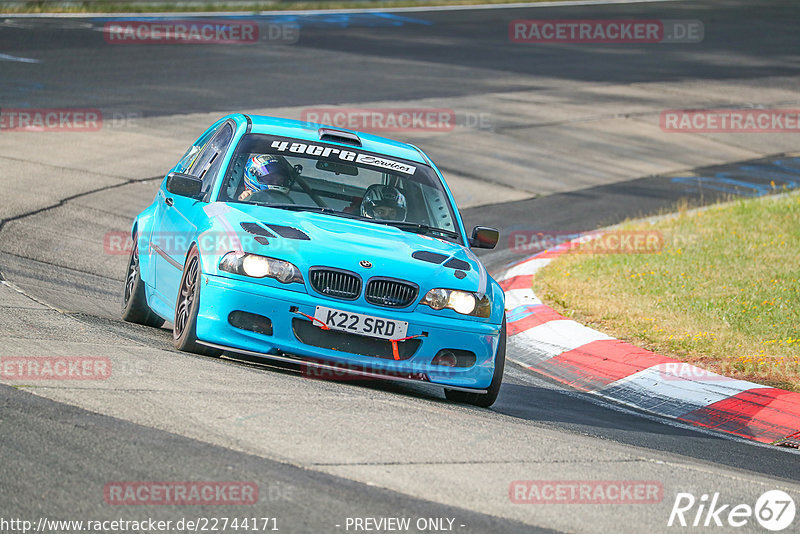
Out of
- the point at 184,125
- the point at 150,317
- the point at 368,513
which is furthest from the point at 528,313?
the point at 184,125

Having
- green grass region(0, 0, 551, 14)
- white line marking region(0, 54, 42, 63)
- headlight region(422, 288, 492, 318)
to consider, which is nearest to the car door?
headlight region(422, 288, 492, 318)

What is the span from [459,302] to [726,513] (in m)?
2.22

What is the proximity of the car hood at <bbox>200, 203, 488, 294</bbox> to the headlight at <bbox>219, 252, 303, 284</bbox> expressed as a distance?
37 millimetres

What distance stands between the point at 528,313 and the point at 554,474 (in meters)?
5.40

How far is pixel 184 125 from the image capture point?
705 inches

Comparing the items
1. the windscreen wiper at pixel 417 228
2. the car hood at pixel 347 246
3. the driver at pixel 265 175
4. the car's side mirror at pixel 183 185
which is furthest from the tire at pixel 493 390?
the car's side mirror at pixel 183 185

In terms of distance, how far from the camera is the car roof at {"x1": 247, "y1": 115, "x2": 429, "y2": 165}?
8055mm

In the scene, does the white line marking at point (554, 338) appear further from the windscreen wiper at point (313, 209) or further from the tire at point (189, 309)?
the tire at point (189, 309)

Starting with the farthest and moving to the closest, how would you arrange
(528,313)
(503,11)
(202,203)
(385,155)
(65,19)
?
1. (503,11)
2. (65,19)
3. (528,313)
4. (385,155)
5. (202,203)

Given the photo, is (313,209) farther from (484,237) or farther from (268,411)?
→ (268,411)

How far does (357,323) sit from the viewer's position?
652cm

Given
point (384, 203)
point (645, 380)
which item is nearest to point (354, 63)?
point (645, 380)

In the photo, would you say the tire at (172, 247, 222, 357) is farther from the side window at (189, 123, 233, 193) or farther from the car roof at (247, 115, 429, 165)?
the car roof at (247, 115, 429, 165)

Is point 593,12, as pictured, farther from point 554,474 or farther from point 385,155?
point 554,474
